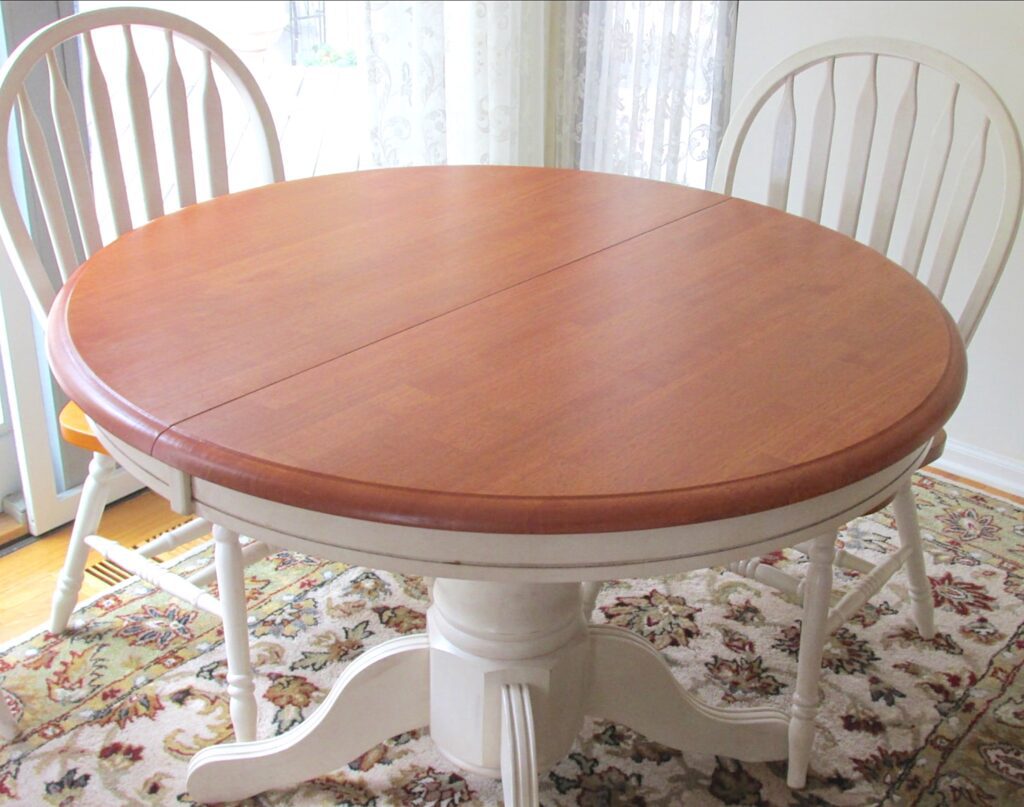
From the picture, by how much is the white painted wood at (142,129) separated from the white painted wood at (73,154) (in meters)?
0.09

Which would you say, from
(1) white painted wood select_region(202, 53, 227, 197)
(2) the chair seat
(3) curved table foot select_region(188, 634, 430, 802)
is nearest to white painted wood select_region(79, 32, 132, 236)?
(1) white painted wood select_region(202, 53, 227, 197)

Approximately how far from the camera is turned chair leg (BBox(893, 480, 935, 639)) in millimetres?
1715

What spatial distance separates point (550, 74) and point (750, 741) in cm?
195

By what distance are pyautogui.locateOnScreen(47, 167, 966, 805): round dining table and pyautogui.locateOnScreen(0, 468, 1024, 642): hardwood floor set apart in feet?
2.04

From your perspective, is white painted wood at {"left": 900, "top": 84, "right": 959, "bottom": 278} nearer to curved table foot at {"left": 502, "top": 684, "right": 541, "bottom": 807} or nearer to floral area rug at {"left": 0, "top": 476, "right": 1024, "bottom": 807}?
floral area rug at {"left": 0, "top": 476, "right": 1024, "bottom": 807}

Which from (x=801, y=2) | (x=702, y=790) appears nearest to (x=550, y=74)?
(x=801, y=2)

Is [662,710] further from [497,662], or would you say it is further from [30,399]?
[30,399]

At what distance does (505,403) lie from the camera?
3.28 ft

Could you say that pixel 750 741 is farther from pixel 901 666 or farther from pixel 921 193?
pixel 921 193

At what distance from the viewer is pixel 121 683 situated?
1728 mm

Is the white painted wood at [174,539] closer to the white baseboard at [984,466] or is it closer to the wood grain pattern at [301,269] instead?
the wood grain pattern at [301,269]

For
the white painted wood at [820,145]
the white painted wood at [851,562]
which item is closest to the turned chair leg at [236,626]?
the white painted wood at [851,562]

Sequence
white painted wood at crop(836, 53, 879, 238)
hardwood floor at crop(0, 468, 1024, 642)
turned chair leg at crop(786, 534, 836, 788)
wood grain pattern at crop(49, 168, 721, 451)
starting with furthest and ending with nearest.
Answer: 1. hardwood floor at crop(0, 468, 1024, 642)
2. white painted wood at crop(836, 53, 879, 238)
3. turned chair leg at crop(786, 534, 836, 788)
4. wood grain pattern at crop(49, 168, 721, 451)

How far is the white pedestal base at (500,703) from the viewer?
1.33 m
